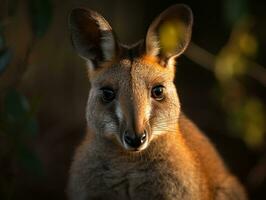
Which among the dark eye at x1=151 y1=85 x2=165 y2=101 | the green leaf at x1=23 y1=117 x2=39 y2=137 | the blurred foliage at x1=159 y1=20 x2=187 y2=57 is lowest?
the green leaf at x1=23 y1=117 x2=39 y2=137

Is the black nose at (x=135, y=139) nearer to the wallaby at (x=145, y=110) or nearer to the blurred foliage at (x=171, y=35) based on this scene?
the wallaby at (x=145, y=110)

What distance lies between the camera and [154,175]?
196 inches

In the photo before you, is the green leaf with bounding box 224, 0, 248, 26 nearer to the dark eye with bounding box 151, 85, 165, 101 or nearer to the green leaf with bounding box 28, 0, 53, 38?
the dark eye with bounding box 151, 85, 165, 101

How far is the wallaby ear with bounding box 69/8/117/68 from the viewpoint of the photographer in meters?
4.94

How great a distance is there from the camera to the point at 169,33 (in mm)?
4953

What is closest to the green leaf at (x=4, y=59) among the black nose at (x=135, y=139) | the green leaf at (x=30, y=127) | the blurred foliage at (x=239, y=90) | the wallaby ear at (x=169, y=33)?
the green leaf at (x=30, y=127)

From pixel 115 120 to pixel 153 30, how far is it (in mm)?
661

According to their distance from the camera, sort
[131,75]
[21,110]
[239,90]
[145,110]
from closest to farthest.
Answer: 1. [145,110]
2. [131,75]
3. [21,110]
4. [239,90]

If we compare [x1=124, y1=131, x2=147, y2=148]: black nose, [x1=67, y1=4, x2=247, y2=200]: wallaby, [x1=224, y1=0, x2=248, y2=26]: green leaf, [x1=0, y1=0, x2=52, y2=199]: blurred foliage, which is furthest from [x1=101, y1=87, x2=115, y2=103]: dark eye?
[x1=224, y1=0, x2=248, y2=26]: green leaf

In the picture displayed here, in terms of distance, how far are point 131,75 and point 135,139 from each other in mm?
496

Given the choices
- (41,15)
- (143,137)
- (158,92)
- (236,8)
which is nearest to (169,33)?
(158,92)

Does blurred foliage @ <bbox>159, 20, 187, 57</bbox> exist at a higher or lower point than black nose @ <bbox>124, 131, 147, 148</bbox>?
higher

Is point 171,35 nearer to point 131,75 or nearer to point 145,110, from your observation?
point 131,75

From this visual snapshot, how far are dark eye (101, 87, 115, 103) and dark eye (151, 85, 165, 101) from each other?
0.79 ft
